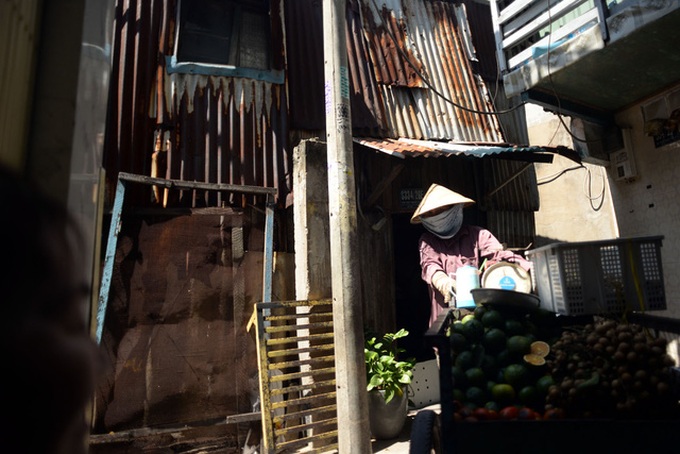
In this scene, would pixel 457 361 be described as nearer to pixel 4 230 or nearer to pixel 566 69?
pixel 4 230

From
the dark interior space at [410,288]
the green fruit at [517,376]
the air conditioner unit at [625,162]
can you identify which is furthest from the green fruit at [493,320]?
the dark interior space at [410,288]

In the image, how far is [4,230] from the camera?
568 mm

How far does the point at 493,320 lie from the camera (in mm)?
2373

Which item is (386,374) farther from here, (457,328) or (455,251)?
(457,328)

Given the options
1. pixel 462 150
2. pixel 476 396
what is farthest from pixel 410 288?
pixel 476 396

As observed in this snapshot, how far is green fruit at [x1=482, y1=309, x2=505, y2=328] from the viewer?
237 cm

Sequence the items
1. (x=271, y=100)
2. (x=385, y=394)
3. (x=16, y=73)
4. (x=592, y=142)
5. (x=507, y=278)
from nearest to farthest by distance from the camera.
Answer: (x=16, y=73) < (x=507, y=278) < (x=385, y=394) < (x=271, y=100) < (x=592, y=142)

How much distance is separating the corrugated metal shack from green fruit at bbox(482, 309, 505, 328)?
9.96 ft

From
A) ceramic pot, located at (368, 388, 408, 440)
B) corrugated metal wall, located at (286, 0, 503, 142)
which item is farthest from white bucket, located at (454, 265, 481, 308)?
corrugated metal wall, located at (286, 0, 503, 142)

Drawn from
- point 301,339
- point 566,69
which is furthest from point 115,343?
point 566,69

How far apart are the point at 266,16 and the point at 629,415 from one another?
21.1 feet

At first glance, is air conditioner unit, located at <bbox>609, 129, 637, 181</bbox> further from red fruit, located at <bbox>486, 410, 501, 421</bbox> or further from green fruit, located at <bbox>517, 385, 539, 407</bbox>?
Answer: red fruit, located at <bbox>486, 410, 501, 421</bbox>

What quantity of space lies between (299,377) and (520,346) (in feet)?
8.76

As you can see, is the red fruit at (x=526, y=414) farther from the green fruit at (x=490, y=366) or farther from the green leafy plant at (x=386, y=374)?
the green leafy plant at (x=386, y=374)
